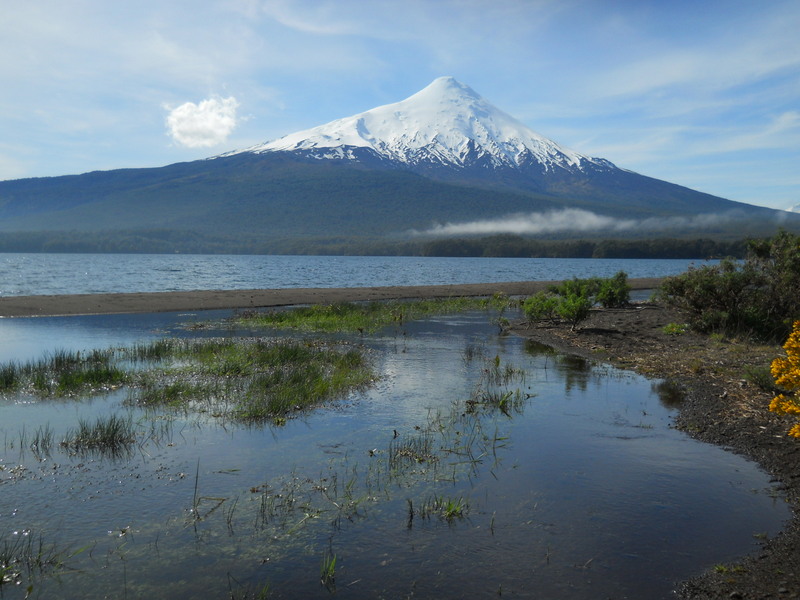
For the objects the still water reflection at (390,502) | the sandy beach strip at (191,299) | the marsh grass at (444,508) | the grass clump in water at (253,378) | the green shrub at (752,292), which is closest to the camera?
the still water reflection at (390,502)

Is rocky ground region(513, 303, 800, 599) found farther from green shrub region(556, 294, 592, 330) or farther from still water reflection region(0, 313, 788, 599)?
green shrub region(556, 294, 592, 330)

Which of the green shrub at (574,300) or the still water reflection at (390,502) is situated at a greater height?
the green shrub at (574,300)

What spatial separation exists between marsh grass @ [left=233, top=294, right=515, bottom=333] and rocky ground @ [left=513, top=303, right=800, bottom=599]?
23.5 ft

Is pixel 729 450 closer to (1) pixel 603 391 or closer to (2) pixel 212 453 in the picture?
(1) pixel 603 391

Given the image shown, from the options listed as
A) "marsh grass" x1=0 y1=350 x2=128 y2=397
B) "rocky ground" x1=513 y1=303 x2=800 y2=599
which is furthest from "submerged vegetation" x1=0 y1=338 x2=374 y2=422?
"rocky ground" x1=513 y1=303 x2=800 y2=599

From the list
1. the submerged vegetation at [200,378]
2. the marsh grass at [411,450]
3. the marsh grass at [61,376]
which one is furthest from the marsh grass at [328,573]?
the marsh grass at [61,376]

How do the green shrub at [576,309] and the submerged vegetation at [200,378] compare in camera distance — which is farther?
the green shrub at [576,309]

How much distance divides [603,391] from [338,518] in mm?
9803

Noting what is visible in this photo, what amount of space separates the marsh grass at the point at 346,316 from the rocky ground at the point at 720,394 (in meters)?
7.17

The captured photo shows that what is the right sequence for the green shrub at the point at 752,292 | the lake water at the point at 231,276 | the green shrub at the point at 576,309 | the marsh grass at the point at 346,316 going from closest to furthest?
the green shrub at the point at 752,292 → the green shrub at the point at 576,309 → the marsh grass at the point at 346,316 → the lake water at the point at 231,276

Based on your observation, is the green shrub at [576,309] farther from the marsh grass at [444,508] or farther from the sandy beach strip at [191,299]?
the sandy beach strip at [191,299]

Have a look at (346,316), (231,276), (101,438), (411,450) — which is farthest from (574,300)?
(231,276)

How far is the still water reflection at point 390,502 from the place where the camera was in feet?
22.6

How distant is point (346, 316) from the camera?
32312 millimetres
